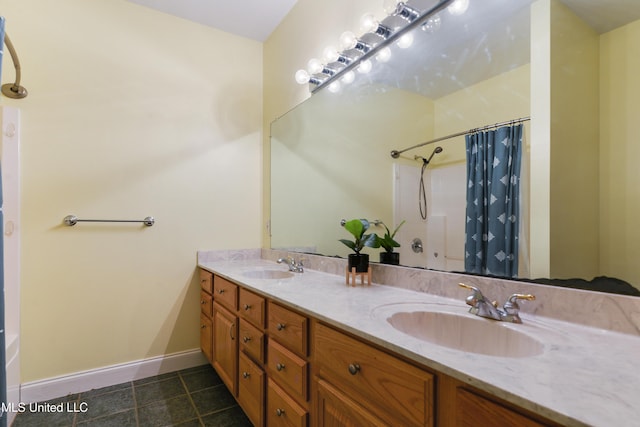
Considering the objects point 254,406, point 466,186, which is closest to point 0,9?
point 254,406

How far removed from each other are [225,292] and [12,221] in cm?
124

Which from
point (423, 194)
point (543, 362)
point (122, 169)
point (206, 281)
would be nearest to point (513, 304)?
point (543, 362)

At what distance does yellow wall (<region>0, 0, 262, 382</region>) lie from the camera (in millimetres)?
1791

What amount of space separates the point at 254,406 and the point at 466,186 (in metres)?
1.30

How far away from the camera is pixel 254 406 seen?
1.35 metres

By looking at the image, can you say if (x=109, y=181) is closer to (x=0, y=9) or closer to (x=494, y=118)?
(x=0, y=9)

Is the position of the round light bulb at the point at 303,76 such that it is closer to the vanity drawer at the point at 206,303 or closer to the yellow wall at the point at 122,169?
the yellow wall at the point at 122,169

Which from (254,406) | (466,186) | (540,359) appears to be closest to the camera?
(540,359)

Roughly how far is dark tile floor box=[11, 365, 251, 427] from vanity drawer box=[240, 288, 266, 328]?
63 cm

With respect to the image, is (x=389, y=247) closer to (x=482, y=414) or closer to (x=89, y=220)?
(x=482, y=414)

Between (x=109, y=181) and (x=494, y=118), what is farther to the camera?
(x=109, y=181)

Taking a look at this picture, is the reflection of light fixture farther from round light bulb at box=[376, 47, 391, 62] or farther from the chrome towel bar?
the chrome towel bar

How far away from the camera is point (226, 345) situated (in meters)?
1.70

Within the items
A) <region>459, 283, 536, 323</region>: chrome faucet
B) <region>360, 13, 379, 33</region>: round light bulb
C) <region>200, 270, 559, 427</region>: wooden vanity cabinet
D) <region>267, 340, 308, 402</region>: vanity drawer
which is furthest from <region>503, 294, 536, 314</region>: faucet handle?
<region>360, 13, 379, 33</region>: round light bulb
